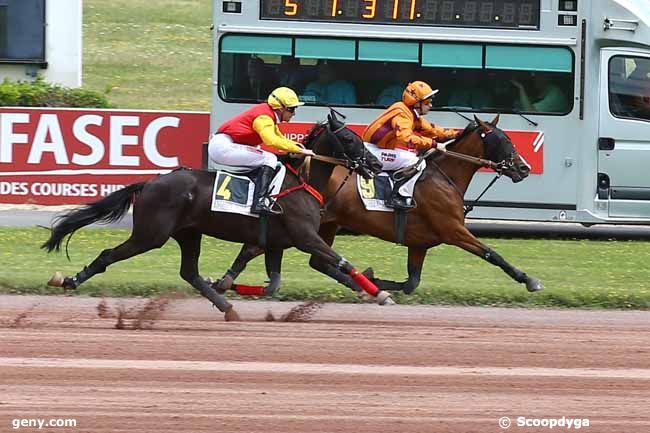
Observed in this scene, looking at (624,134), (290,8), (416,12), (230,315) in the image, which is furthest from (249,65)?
(230,315)

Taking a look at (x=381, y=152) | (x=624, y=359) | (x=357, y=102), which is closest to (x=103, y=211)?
(x=381, y=152)

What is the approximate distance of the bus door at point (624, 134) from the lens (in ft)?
57.3

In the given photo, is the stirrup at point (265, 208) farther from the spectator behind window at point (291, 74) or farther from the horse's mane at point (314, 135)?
the spectator behind window at point (291, 74)

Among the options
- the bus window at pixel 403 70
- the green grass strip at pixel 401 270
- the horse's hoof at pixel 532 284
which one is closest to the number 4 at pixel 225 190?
the green grass strip at pixel 401 270

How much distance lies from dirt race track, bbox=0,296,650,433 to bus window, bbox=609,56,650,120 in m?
5.88

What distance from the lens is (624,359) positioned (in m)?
9.87

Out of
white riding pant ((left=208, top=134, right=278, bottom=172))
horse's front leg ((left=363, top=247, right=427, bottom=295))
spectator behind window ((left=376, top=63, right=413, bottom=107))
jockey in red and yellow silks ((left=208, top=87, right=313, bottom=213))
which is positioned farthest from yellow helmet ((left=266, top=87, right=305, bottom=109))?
spectator behind window ((left=376, top=63, right=413, bottom=107))

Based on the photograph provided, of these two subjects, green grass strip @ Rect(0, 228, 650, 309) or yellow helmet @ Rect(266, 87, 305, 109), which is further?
green grass strip @ Rect(0, 228, 650, 309)

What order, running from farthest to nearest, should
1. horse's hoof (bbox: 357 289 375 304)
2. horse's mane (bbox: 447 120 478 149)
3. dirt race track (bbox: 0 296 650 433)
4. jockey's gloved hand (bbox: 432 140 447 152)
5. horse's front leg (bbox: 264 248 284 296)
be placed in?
horse's mane (bbox: 447 120 478 149) < jockey's gloved hand (bbox: 432 140 447 152) < horse's front leg (bbox: 264 248 284 296) < horse's hoof (bbox: 357 289 375 304) < dirt race track (bbox: 0 296 650 433)

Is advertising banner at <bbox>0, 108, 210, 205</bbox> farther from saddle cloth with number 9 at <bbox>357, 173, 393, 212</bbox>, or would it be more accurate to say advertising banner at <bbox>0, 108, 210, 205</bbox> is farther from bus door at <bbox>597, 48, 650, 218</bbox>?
saddle cloth with number 9 at <bbox>357, 173, 393, 212</bbox>

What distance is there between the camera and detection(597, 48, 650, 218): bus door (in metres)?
17.5

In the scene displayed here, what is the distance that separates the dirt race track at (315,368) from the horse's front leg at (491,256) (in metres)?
0.34

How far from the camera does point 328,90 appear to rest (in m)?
17.7

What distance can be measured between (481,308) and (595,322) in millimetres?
1178
